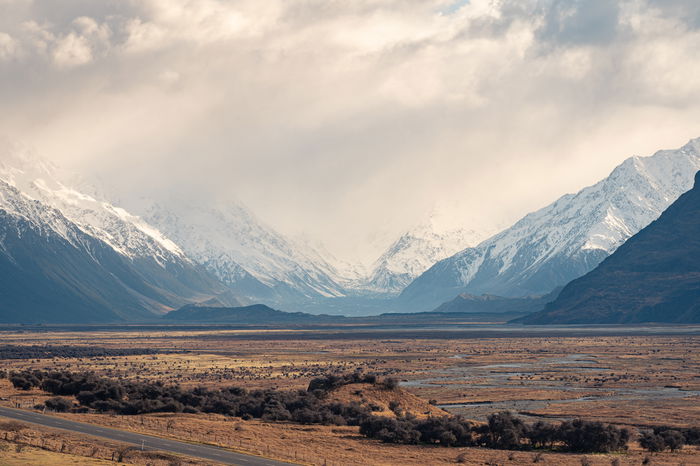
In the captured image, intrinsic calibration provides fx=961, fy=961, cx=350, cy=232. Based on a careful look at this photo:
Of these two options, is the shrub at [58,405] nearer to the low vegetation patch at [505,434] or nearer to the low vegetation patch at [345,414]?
the low vegetation patch at [345,414]

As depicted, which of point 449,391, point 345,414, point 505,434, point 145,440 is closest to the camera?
point 145,440

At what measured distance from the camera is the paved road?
6469cm

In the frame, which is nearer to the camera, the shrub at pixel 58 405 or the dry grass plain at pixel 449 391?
the dry grass plain at pixel 449 391

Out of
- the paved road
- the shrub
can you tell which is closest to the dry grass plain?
the paved road

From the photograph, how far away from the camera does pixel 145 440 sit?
7138 centimetres

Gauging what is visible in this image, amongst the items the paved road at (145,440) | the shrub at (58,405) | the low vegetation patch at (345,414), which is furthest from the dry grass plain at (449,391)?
the shrub at (58,405)

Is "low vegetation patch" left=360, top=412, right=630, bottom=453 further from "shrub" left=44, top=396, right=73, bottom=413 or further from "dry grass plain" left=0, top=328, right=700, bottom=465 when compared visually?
"shrub" left=44, top=396, right=73, bottom=413

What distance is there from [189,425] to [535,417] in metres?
35.8

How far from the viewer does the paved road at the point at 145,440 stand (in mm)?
64688

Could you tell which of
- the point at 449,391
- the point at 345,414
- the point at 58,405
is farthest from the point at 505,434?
the point at 449,391

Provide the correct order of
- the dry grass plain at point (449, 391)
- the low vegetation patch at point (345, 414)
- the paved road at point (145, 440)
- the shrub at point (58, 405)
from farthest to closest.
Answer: the shrub at point (58, 405), the low vegetation patch at point (345, 414), the dry grass plain at point (449, 391), the paved road at point (145, 440)

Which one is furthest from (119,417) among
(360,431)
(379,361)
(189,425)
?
(379,361)

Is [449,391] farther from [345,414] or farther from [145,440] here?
[145,440]

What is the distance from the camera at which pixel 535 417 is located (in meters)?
97.3
